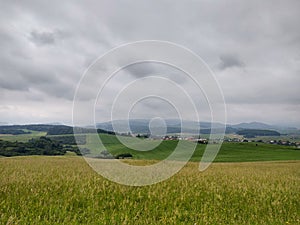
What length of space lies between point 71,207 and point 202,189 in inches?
192

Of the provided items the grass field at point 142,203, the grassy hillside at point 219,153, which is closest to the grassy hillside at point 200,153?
the grassy hillside at point 219,153

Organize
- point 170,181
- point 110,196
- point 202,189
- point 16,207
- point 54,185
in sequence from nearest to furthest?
1. point 16,207
2. point 110,196
3. point 54,185
4. point 202,189
5. point 170,181

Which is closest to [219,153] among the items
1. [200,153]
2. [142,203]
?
[200,153]

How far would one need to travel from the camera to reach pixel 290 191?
10.2 meters

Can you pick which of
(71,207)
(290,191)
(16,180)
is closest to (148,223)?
(71,207)

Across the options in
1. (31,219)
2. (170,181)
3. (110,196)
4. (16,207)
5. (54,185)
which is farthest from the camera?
(170,181)

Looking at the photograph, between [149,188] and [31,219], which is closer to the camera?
[31,219]

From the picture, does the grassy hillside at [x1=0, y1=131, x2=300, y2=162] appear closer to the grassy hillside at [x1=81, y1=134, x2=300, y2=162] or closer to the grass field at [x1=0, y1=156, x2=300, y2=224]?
the grassy hillside at [x1=81, y1=134, x2=300, y2=162]

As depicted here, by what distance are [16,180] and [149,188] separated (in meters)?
4.79

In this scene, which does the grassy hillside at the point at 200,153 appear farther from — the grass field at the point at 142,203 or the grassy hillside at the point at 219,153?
the grass field at the point at 142,203

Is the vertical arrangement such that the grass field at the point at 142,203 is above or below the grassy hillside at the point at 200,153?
above

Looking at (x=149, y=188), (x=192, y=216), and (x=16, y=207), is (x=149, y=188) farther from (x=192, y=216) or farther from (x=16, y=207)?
(x=16, y=207)

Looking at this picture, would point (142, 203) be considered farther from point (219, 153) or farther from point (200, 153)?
point (219, 153)

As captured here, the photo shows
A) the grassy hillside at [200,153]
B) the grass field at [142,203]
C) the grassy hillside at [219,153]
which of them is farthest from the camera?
the grassy hillside at [219,153]
